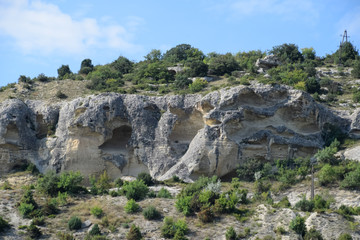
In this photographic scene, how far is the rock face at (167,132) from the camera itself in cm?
4278

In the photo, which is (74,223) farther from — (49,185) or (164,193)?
(164,193)

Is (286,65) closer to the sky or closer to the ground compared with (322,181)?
closer to the sky

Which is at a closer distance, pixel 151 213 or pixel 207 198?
pixel 151 213

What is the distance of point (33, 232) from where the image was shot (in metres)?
31.7

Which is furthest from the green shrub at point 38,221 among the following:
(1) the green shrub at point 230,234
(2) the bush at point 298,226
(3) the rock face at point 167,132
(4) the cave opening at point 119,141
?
(2) the bush at point 298,226

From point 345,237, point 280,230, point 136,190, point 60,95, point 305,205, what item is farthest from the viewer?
point 60,95

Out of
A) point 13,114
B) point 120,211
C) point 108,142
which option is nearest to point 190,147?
point 108,142

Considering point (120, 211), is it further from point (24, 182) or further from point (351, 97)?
point (351, 97)

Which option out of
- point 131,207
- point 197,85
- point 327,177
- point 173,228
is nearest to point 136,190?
point 131,207

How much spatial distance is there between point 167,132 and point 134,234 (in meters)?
14.0

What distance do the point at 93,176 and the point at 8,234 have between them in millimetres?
12142

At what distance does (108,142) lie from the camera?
1793 inches

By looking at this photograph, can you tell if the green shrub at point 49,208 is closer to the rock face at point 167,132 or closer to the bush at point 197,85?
the rock face at point 167,132

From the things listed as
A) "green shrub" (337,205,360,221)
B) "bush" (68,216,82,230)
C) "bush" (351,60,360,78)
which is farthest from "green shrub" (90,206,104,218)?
"bush" (351,60,360,78)
